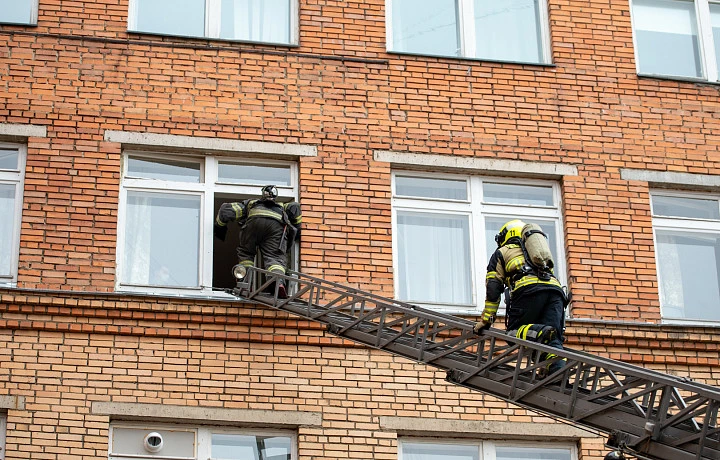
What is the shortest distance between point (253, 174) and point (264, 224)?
0.94 meters

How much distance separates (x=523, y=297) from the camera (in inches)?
549

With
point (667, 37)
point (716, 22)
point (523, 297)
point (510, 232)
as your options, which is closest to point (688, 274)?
point (667, 37)

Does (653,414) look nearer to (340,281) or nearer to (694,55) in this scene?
(340,281)

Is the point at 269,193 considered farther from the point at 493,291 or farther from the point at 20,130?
the point at 493,291

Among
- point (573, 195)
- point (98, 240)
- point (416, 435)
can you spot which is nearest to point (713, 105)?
point (573, 195)

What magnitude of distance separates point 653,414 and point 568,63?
6.04 metres

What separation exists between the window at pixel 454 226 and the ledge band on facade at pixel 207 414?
194cm

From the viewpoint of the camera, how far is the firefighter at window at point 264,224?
16.1 m

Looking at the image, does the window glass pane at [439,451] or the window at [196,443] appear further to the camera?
the window glass pane at [439,451]

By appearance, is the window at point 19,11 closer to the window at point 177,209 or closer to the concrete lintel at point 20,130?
the concrete lintel at point 20,130

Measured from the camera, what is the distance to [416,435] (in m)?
15.7

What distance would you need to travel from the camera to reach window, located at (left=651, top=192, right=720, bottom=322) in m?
17.2

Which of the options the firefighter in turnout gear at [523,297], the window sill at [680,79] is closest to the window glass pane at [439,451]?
the firefighter in turnout gear at [523,297]

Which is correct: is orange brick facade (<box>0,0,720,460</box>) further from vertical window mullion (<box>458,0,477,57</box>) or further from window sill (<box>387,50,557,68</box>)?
vertical window mullion (<box>458,0,477,57</box>)
